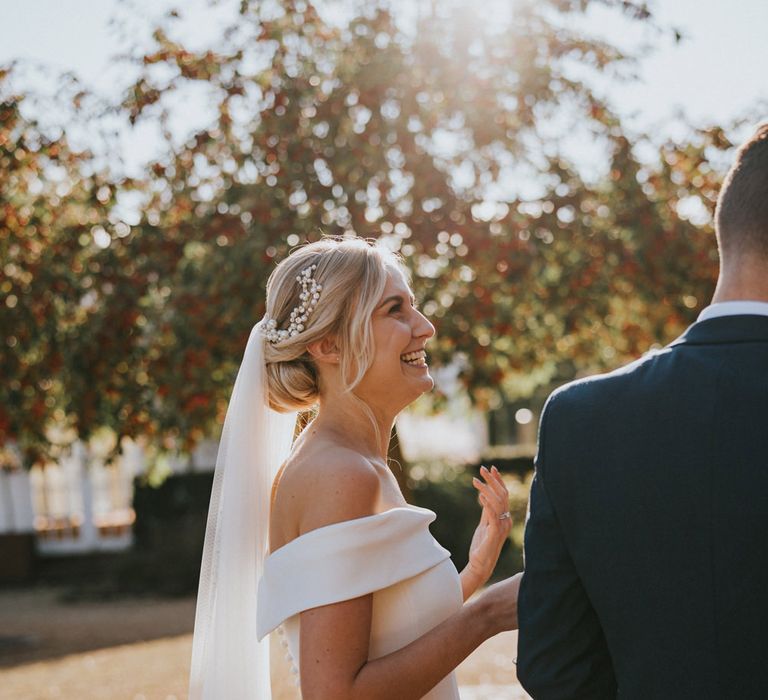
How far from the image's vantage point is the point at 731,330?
5.99 feet

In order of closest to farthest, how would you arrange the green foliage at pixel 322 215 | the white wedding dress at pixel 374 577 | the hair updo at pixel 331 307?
the white wedding dress at pixel 374 577 → the hair updo at pixel 331 307 → the green foliage at pixel 322 215

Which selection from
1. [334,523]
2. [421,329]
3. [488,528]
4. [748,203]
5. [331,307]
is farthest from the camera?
[488,528]

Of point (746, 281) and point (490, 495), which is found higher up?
point (746, 281)

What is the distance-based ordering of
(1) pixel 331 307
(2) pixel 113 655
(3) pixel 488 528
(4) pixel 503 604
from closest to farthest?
(4) pixel 503 604, (1) pixel 331 307, (3) pixel 488 528, (2) pixel 113 655

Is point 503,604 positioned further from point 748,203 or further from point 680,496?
point 748,203

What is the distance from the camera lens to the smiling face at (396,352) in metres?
2.90

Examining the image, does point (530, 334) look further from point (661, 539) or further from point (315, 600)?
point (661, 539)

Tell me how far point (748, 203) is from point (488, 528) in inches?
63.4

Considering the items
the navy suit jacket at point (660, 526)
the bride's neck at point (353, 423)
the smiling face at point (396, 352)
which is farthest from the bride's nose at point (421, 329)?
the navy suit jacket at point (660, 526)

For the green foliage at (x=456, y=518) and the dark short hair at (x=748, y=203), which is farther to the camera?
the green foliage at (x=456, y=518)

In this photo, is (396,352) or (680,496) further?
(396,352)

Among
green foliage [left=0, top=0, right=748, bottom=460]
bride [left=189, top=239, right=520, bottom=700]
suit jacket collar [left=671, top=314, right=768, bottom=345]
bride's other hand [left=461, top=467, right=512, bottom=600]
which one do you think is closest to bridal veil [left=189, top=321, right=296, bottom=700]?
bride [left=189, top=239, right=520, bottom=700]

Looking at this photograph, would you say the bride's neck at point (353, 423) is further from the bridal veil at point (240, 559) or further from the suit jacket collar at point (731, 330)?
the suit jacket collar at point (731, 330)

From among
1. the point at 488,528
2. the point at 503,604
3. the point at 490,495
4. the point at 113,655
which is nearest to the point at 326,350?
the point at 490,495
